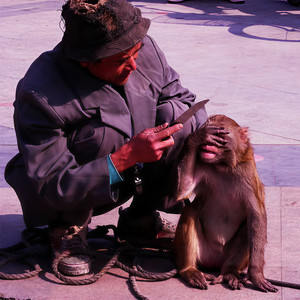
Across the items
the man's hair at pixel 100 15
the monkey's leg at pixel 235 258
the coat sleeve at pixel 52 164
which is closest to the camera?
the man's hair at pixel 100 15

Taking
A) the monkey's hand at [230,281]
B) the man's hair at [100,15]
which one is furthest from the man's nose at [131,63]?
the monkey's hand at [230,281]

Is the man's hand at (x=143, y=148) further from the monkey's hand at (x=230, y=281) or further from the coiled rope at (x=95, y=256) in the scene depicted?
the monkey's hand at (x=230, y=281)

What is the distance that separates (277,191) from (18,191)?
1.82m

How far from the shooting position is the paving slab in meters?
3.29

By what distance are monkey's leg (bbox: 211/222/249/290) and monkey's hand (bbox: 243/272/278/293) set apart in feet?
0.29

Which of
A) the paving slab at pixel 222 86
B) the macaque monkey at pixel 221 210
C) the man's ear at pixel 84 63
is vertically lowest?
the paving slab at pixel 222 86

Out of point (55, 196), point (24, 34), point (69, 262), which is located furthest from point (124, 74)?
point (24, 34)

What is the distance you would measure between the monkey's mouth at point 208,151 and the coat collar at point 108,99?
420 millimetres

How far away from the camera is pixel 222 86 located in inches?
281

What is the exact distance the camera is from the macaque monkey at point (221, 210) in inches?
126

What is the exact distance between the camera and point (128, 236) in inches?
148

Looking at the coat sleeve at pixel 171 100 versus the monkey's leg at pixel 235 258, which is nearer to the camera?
the monkey's leg at pixel 235 258

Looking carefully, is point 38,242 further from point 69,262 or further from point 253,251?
point 253,251

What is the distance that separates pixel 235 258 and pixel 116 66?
113cm
